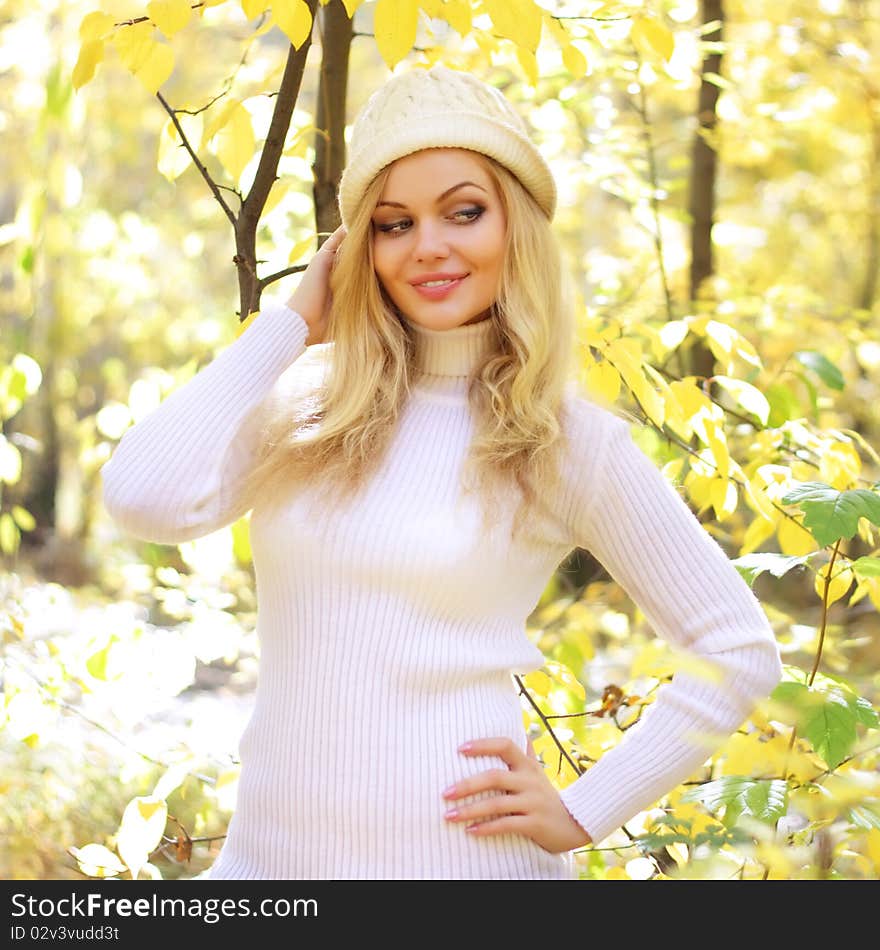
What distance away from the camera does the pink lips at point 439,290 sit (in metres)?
1.62

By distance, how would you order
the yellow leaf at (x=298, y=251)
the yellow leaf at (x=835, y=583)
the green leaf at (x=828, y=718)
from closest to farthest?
the green leaf at (x=828, y=718), the yellow leaf at (x=835, y=583), the yellow leaf at (x=298, y=251)

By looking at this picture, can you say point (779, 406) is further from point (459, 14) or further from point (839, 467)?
point (459, 14)

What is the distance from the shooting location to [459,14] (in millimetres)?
1678

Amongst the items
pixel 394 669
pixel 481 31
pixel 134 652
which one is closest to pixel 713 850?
pixel 394 669

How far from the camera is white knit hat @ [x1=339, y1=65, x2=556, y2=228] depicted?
1.57 metres

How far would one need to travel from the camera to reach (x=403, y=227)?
163 cm

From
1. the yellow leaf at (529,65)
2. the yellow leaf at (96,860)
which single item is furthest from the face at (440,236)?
the yellow leaf at (96,860)

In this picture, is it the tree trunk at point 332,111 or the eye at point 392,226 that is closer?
the eye at point 392,226

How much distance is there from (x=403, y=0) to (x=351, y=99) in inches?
242

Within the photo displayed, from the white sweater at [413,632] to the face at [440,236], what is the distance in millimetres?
198

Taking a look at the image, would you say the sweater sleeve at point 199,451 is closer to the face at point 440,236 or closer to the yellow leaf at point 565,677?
the face at point 440,236

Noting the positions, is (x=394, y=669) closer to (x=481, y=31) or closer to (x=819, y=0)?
(x=481, y=31)

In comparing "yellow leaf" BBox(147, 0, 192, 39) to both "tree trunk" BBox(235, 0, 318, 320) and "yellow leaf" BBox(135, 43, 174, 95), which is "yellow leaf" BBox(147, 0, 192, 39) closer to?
"yellow leaf" BBox(135, 43, 174, 95)

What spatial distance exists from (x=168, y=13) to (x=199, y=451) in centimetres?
55
